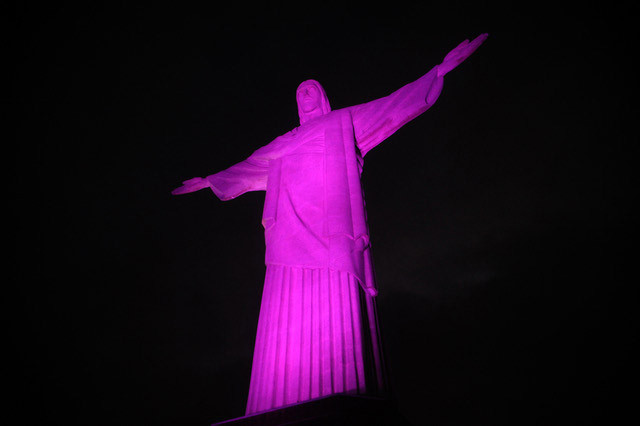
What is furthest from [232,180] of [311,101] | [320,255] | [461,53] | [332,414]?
[332,414]

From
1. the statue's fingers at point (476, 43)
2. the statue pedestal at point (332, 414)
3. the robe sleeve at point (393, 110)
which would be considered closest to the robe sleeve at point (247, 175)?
the robe sleeve at point (393, 110)

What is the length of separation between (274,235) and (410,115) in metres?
2.73

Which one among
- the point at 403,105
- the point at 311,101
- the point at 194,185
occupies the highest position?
the point at 311,101

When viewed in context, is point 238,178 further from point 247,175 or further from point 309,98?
point 309,98

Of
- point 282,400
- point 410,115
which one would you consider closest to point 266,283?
point 282,400

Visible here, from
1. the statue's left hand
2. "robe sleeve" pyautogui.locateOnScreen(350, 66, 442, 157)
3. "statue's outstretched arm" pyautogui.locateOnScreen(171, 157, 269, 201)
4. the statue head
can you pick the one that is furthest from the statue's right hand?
the statue's left hand

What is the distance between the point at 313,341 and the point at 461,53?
4.37 m

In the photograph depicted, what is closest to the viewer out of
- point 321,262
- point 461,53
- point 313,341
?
point 313,341

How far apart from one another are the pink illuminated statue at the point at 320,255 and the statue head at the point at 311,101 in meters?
0.83

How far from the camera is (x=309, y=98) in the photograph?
7.93 meters

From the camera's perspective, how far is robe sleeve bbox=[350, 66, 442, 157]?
6261mm

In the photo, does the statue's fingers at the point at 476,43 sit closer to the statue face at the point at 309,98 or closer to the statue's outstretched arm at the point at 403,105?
the statue's outstretched arm at the point at 403,105

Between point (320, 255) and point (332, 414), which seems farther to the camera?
point (320, 255)

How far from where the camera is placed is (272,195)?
252 inches
